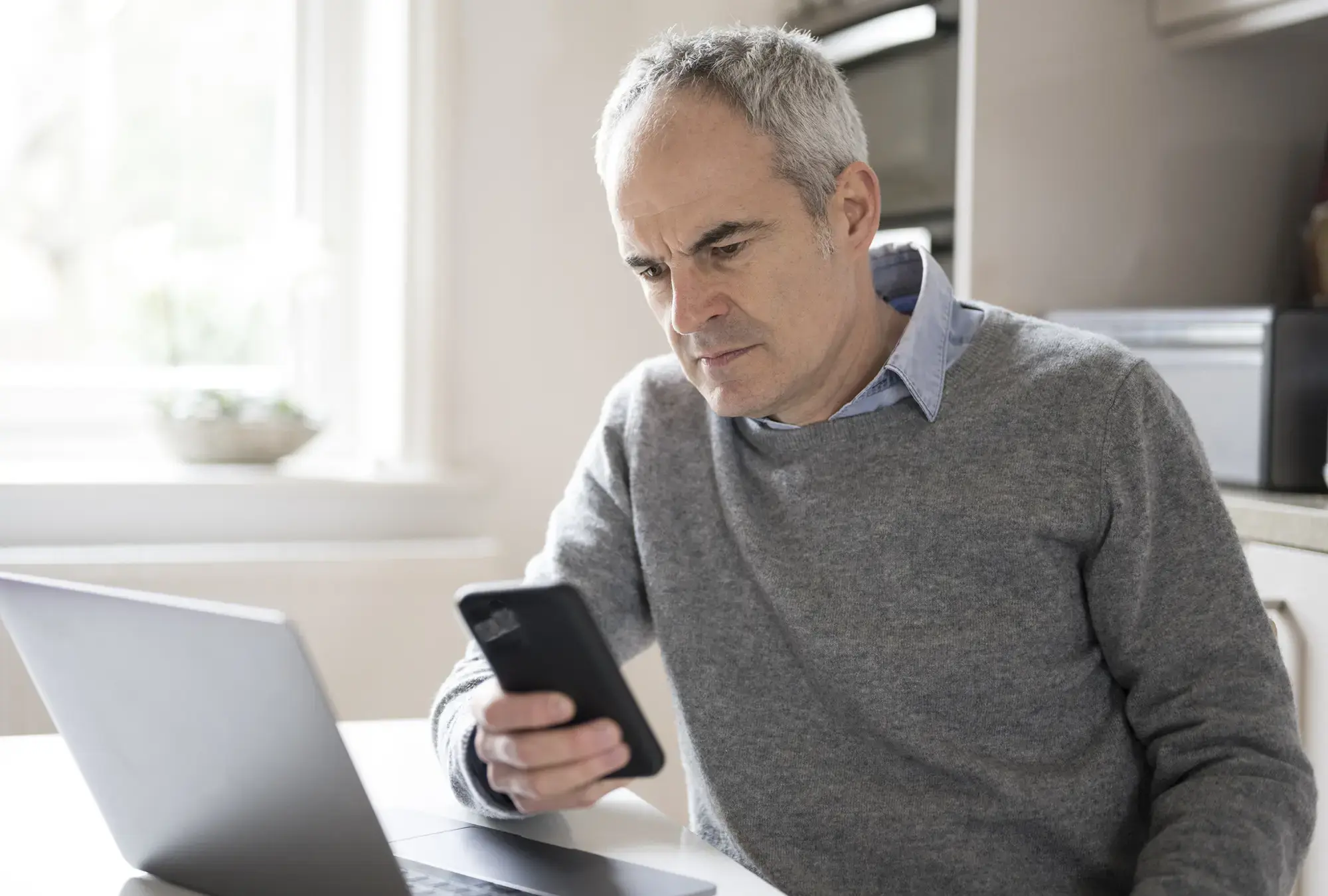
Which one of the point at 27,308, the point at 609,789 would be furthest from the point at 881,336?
the point at 27,308

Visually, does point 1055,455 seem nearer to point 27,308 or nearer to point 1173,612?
point 1173,612

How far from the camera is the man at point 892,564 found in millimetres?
1107

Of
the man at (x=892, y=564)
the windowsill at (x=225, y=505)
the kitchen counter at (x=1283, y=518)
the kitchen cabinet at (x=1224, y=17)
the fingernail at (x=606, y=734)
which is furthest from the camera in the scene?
the windowsill at (x=225, y=505)

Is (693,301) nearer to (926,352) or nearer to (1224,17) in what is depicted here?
(926,352)

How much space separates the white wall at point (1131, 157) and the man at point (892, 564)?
0.90 meters

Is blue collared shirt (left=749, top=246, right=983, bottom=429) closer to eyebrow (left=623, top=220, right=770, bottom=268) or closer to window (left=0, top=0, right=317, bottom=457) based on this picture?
eyebrow (left=623, top=220, right=770, bottom=268)

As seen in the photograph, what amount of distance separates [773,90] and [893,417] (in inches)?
11.8

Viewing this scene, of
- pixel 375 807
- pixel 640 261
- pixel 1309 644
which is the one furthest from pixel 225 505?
pixel 1309 644

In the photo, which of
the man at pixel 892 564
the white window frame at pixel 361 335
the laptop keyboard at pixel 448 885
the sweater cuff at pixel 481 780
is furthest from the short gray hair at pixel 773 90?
the white window frame at pixel 361 335

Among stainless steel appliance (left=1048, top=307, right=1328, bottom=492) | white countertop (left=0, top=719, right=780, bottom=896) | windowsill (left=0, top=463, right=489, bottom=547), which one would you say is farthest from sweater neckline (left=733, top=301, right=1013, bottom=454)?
windowsill (left=0, top=463, right=489, bottom=547)

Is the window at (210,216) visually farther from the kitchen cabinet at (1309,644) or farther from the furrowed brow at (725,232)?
the kitchen cabinet at (1309,644)

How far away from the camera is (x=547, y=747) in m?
0.87

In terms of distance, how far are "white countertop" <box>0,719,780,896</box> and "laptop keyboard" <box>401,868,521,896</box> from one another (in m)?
0.09

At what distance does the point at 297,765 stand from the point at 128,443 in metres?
1.75
